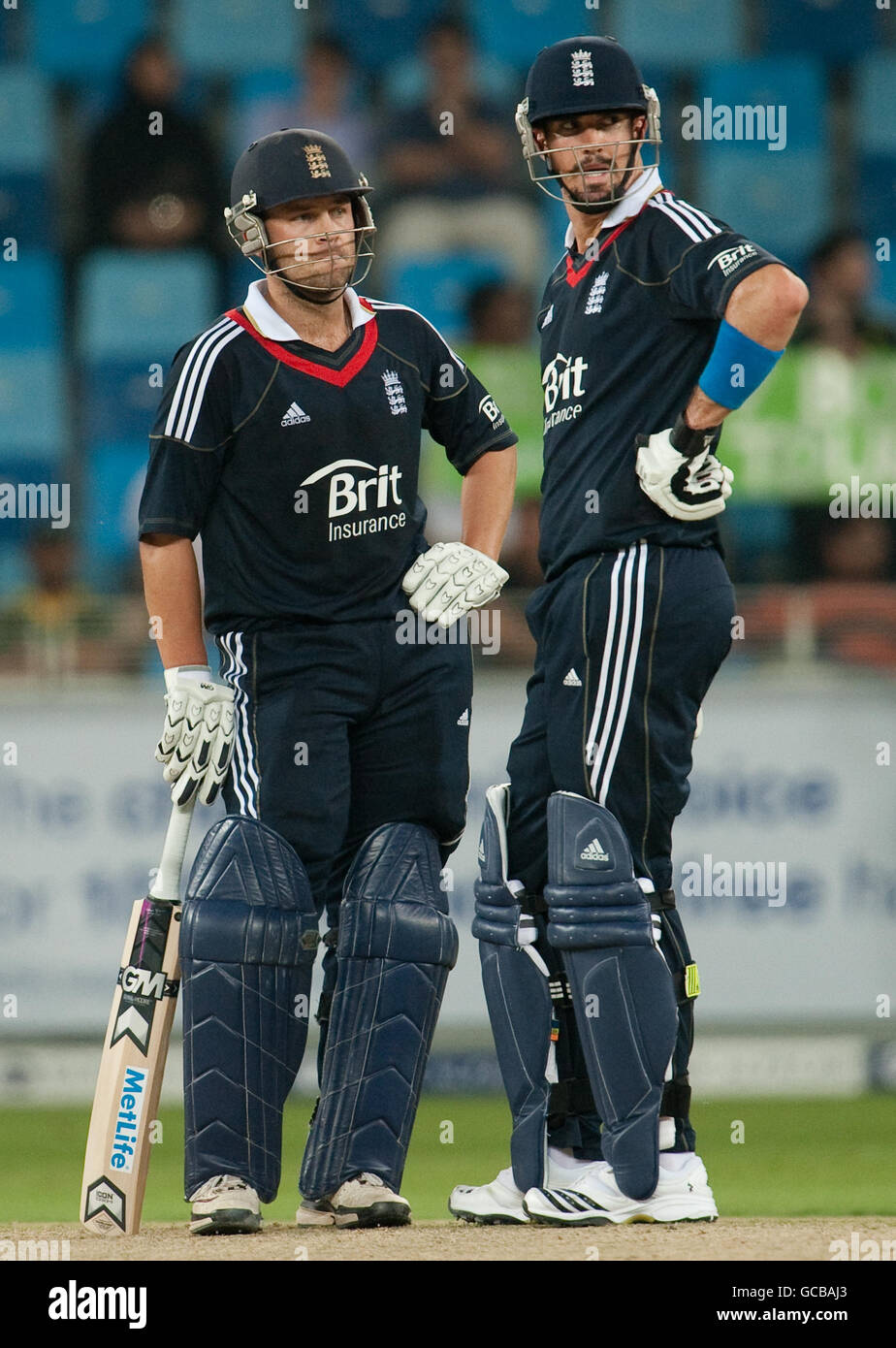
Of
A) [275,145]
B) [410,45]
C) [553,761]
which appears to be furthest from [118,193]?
[553,761]

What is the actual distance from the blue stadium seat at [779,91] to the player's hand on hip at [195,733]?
241 inches

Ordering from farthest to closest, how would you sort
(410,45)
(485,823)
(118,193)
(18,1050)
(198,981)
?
(410,45) → (118,193) → (18,1050) → (485,823) → (198,981)

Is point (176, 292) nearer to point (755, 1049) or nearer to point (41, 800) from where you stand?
point (41, 800)

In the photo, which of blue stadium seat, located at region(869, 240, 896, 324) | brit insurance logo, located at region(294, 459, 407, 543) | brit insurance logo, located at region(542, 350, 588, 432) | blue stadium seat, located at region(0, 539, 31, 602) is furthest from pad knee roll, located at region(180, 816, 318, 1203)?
blue stadium seat, located at region(869, 240, 896, 324)

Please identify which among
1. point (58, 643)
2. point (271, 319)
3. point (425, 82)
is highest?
point (425, 82)

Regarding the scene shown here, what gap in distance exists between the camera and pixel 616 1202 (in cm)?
334

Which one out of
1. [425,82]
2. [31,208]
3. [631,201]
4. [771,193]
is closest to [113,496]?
[31,208]

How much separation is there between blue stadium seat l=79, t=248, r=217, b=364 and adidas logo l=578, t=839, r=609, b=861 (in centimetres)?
564

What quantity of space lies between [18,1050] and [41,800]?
0.79 m

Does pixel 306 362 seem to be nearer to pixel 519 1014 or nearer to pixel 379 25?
pixel 519 1014

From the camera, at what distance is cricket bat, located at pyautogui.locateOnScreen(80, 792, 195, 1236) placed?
3471 mm

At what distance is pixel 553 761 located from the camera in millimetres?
3416

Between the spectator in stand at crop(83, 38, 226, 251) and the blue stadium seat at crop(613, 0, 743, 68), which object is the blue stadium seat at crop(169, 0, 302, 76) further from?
the blue stadium seat at crop(613, 0, 743, 68)

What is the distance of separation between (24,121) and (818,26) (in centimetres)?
376
